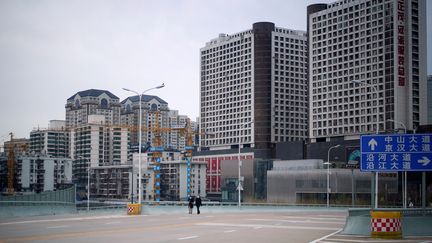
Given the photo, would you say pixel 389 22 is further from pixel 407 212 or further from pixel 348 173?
pixel 407 212

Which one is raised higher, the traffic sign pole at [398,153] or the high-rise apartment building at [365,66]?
the high-rise apartment building at [365,66]

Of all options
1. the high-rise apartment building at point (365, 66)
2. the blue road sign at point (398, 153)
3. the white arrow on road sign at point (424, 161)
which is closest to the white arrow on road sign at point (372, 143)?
the blue road sign at point (398, 153)

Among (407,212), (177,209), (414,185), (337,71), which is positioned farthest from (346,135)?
(407,212)

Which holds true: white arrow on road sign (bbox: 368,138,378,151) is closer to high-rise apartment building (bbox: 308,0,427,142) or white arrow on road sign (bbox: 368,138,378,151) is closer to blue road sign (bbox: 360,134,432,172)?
blue road sign (bbox: 360,134,432,172)

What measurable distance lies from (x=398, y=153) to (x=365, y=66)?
155 meters

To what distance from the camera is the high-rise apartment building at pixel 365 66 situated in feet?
549

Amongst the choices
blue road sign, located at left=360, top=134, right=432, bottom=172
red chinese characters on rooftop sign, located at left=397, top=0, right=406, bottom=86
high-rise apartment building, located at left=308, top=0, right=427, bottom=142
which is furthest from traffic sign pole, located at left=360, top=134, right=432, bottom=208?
red chinese characters on rooftop sign, located at left=397, top=0, right=406, bottom=86

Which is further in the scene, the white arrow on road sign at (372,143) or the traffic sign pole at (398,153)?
the white arrow on road sign at (372,143)

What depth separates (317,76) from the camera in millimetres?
194625

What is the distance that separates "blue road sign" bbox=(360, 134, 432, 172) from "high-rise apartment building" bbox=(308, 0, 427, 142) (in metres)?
128

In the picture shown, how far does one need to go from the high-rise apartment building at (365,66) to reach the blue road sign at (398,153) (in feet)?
419

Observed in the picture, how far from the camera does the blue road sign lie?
98.3ft

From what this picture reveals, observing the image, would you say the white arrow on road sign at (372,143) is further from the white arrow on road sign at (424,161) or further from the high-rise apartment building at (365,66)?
the high-rise apartment building at (365,66)

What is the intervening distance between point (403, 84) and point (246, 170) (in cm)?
4999
